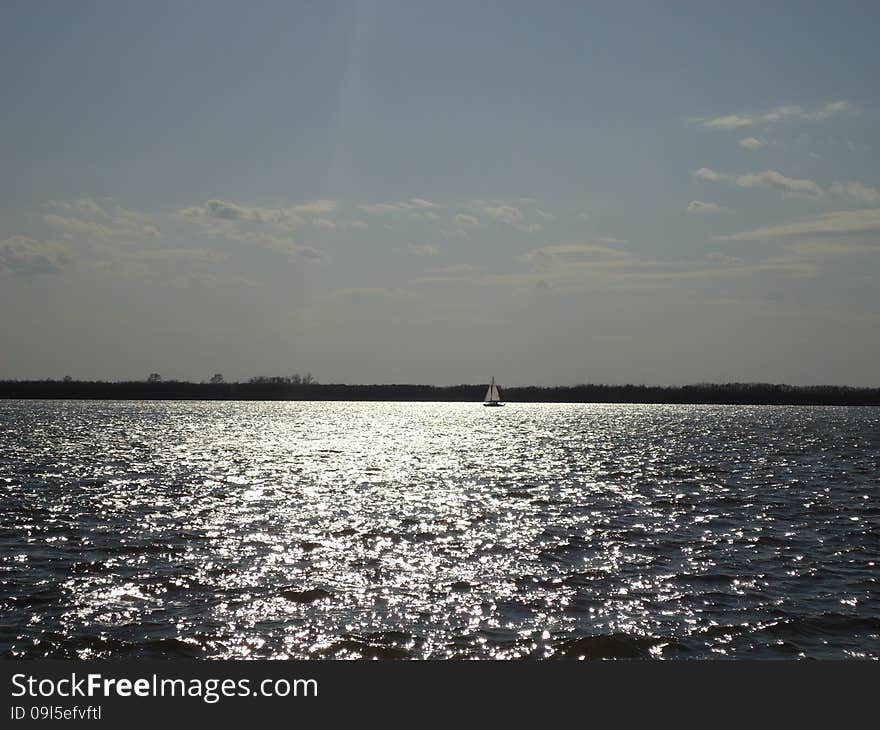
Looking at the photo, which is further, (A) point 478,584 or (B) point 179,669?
(A) point 478,584

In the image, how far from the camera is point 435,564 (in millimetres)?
26984

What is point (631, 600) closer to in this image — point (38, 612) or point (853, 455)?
point (38, 612)

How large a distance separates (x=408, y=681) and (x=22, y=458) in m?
62.0

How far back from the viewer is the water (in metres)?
18.8

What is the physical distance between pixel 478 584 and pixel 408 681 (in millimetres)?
10454

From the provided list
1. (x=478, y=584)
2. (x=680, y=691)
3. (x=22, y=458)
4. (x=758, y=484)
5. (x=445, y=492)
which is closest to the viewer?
(x=680, y=691)

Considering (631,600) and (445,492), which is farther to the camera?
(445,492)

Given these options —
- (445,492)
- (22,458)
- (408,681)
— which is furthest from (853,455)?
(408,681)

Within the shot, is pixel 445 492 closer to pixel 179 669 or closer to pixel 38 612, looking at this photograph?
pixel 38 612

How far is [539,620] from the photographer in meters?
20.3

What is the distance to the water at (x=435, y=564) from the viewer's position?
1883 cm

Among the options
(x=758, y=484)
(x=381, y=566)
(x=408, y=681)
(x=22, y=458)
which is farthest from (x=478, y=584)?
(x=22, y=458)

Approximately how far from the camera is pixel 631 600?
22.4 metres

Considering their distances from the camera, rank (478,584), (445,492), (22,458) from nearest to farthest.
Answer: (478,584), (445,492), (22,458)
